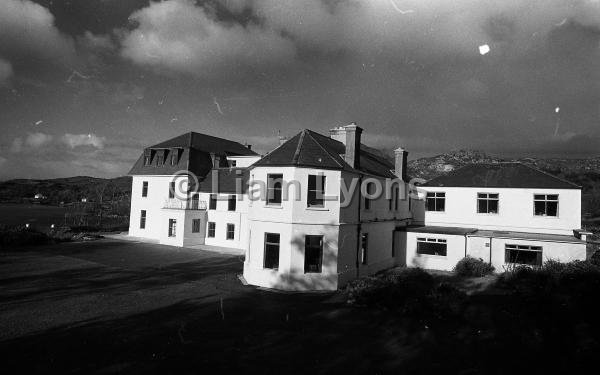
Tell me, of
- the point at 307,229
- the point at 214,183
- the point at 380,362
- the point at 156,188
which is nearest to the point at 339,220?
the point at 307,229

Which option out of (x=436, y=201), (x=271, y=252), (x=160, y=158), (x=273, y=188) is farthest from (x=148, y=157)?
(x=436, y=201)

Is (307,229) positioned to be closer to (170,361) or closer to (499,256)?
(170,361)

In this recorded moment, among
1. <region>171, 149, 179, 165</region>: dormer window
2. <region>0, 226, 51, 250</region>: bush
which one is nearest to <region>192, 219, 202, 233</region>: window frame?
<region>171, 149, 179, 165</region>: dormer window

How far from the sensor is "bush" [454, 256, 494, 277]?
890 inches

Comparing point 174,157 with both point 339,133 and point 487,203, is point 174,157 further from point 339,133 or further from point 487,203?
point 487,203

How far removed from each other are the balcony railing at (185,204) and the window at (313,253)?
1738cm

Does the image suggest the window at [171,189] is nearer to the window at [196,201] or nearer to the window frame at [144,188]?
the window at [196,201]

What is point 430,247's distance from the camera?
83.5 ft

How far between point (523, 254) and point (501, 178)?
666 cm

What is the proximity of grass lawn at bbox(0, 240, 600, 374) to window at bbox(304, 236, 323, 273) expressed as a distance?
141 cm

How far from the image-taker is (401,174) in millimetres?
28109

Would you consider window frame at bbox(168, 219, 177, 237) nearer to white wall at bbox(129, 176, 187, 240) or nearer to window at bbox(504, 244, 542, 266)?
white wall at bbox(129, 176, 187, 240)

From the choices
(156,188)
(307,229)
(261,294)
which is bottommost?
(261,294)

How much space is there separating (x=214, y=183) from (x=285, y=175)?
54.7 feet
